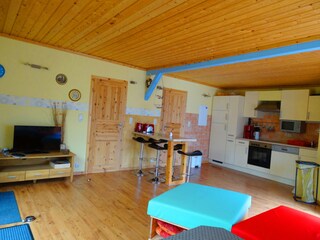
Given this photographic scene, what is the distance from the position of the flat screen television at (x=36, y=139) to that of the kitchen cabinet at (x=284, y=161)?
192 inches

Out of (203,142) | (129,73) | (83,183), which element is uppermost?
(129,73)

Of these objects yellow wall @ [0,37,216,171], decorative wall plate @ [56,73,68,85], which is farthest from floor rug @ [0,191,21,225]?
decorative wall plate @ [56,73,68,85]

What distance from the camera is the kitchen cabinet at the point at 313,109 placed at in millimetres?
5102

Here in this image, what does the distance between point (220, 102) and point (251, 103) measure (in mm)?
921

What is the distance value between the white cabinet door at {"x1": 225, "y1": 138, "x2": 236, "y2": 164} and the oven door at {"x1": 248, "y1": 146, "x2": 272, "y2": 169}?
520 millimetres

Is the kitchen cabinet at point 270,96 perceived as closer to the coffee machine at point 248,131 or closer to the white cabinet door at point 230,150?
the coffee machine at point 248,131

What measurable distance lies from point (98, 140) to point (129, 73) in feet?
5.58

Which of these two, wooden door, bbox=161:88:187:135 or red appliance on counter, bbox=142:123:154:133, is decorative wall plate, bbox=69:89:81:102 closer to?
red appliance on counter, bbox=142:123:154:133

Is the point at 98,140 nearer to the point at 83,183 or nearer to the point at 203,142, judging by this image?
the point at 83,183

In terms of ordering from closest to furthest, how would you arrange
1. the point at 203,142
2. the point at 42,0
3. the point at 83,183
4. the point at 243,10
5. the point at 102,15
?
the point at 243,10 < the point at 42,0 < the point at 102,15 < the point at 83,183 < the point at 203,142

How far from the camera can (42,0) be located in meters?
2.45

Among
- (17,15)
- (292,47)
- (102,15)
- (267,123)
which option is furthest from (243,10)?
(267,123)

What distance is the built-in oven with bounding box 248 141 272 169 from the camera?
A: 225 inches

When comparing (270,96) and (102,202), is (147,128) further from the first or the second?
(270,96)
